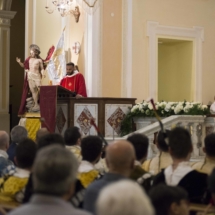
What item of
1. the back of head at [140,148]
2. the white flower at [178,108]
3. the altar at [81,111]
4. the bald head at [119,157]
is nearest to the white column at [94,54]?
the altar at [81,111]

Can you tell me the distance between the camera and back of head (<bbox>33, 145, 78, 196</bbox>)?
7.80 feet

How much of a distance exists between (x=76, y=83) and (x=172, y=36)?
285cm

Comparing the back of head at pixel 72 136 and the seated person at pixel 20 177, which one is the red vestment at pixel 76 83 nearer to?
the back of head at pixel 72 136

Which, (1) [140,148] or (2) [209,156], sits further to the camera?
(1) [140,148]

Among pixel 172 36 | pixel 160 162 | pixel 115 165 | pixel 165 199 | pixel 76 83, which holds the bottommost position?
pixel 160 162

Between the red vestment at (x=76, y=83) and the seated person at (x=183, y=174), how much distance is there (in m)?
7.86

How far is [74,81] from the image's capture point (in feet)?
39.2

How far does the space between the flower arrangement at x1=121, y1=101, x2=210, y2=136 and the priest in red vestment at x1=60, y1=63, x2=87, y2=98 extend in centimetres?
128

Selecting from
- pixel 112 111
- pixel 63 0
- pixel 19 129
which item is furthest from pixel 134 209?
pixel 63 0

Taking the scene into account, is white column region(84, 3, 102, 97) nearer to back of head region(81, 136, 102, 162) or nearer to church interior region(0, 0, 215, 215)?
church interior region(0, 0, 215, 215)

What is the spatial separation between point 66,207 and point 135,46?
10.5m

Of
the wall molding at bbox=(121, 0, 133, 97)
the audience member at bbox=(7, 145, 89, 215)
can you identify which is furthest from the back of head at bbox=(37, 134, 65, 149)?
the wall molding at bbox=(121, 0, 133, 97)

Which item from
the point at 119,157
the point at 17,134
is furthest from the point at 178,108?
the point at 119,157

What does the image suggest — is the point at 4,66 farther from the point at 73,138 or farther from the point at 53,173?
the point at 53,173
